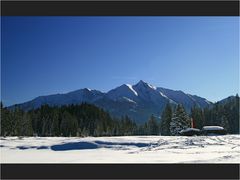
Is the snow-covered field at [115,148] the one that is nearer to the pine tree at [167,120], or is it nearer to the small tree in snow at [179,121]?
the small tree in snow at [179,121]

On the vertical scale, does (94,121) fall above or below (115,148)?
above

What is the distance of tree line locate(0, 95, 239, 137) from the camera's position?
45781mm

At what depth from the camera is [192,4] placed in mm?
8242

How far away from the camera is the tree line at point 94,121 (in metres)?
45.8

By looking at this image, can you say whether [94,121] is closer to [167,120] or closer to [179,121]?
[167,120]

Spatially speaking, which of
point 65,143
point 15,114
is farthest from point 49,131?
point 65,143

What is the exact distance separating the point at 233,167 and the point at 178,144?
5166mm

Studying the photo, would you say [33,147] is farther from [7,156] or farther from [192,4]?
[192,4]

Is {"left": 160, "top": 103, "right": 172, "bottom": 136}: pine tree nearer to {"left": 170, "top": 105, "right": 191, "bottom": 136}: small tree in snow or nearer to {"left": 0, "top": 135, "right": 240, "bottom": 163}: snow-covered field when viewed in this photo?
{"left": 170, "top": 105, "right": 191, "bottom": 136}: small tree in snow

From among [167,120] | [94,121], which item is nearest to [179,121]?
[167,120]

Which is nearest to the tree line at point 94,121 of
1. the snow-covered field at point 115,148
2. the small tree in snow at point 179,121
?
the small tree in snow at point 179,121

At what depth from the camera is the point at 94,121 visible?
63.9 meters

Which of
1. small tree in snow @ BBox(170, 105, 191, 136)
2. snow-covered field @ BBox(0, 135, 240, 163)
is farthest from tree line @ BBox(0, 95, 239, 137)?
snow-covered field @ BBox(0, 135, 240, 163)

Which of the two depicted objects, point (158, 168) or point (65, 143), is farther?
point (65, 143)
